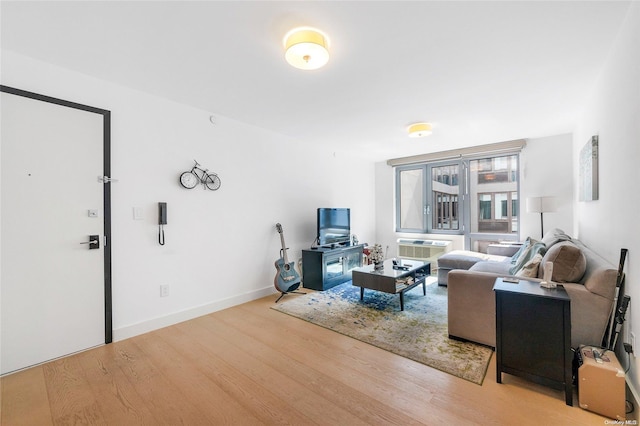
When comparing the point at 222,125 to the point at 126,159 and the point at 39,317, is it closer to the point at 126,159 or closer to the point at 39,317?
the point at 126,159

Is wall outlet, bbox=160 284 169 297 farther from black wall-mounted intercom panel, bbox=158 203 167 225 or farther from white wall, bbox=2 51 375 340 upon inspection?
black wall-mounted intercom panel, bbox=158 203 167 225

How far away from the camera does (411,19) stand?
175 cm

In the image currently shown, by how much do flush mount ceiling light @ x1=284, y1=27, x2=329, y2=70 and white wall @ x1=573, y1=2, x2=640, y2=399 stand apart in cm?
182

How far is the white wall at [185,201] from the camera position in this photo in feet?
8.57

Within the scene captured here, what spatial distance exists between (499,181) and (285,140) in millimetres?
3999

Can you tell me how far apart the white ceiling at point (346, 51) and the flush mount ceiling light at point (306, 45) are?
0.06m

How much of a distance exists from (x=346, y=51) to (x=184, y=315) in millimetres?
3132

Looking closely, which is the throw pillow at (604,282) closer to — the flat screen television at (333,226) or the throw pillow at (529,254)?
the throw pillow at (529,254)

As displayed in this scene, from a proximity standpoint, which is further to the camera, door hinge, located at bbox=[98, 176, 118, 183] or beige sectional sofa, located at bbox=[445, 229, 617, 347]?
door hinge, located at bbox=[98, 176, 118, 183]

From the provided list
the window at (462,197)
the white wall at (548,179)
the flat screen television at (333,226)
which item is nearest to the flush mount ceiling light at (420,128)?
the flat screen television at (333,226)

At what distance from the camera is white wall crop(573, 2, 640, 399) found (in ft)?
5.30

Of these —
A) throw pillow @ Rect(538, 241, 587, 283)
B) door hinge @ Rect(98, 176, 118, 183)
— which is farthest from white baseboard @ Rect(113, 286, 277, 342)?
throw pillow @ Rect(538, 241, 587, 283)

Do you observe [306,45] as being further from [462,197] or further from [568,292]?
[462,197]

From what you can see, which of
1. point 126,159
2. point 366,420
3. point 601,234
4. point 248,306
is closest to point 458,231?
point 601,234
